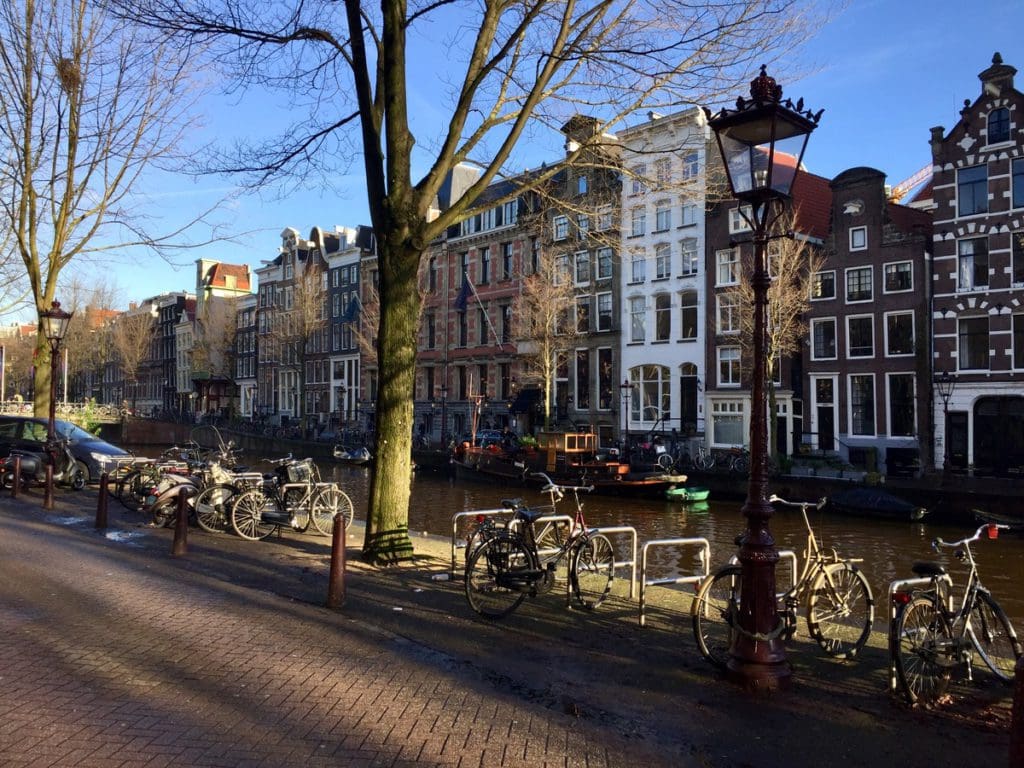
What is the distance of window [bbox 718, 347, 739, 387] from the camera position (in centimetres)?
3694

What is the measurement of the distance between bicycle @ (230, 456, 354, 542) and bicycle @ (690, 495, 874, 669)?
6.77 m

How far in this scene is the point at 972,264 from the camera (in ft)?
97.1

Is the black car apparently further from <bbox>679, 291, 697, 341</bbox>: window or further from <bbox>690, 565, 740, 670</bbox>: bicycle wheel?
<bbox>679, 291, 697, 341</bbox>: window

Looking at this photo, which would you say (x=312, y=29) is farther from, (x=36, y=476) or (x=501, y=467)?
(x=501, y=467)

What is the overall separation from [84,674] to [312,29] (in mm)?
8210

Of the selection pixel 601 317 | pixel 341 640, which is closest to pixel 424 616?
pixel 341 640

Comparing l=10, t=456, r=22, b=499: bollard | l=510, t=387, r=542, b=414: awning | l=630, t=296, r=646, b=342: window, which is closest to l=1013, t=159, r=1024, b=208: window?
l=630, t=296, r=646, b=342: window

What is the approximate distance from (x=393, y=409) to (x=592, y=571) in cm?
322

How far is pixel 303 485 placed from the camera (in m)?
12.3

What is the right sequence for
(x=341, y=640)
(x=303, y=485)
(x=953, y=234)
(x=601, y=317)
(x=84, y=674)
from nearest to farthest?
(x=84, y=674) → (x=341, y=640) → (x=303, y=485) → (x=953, y=234) → (x=601, y=317)

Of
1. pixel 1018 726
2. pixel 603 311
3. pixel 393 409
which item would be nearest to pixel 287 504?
pixel 393 409

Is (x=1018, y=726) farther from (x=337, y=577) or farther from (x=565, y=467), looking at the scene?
(x=565, y=467)

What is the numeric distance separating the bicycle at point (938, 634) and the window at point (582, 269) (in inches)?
1535

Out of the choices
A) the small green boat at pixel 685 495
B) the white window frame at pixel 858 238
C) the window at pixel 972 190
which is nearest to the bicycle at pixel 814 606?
the small green boat at pixel 685 495
